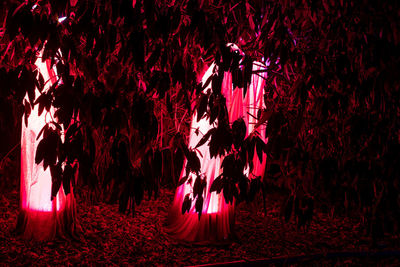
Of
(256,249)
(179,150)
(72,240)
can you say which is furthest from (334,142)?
(72,240)

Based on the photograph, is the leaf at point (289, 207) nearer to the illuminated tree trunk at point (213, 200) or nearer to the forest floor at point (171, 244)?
the forest floor at point (171, 244)

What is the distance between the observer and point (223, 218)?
385 cm

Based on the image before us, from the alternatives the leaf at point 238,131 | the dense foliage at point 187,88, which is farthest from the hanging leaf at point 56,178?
the leaf at point 238,131

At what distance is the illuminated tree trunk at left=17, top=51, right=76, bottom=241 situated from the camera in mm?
3523

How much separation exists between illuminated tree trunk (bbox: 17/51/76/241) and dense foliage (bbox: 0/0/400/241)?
55 cm

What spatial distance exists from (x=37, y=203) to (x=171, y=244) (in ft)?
3.89

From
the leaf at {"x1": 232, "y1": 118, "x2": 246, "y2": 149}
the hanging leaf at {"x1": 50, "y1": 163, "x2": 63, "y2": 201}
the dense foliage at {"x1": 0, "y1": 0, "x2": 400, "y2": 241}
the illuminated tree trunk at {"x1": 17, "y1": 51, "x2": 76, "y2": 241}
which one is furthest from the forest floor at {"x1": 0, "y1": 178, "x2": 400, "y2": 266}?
the hanging leaf at {"x1": 50, "y1": 163, "x2": 63, "y2": 201}

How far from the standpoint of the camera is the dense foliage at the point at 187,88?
2.10 m

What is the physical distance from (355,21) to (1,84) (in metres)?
2.83

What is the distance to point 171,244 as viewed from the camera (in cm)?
381

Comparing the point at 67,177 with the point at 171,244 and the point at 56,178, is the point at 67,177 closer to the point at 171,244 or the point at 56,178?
the point at 56,178

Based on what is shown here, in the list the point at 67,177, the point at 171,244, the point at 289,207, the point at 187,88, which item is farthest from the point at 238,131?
the point at 171,244

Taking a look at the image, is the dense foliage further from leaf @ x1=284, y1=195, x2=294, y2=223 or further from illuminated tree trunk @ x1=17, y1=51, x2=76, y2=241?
illuminated tree trunk @ x1=17, y1=51, x2=76, y2=241

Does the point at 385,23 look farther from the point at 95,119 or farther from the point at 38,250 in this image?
the point at 38,250
